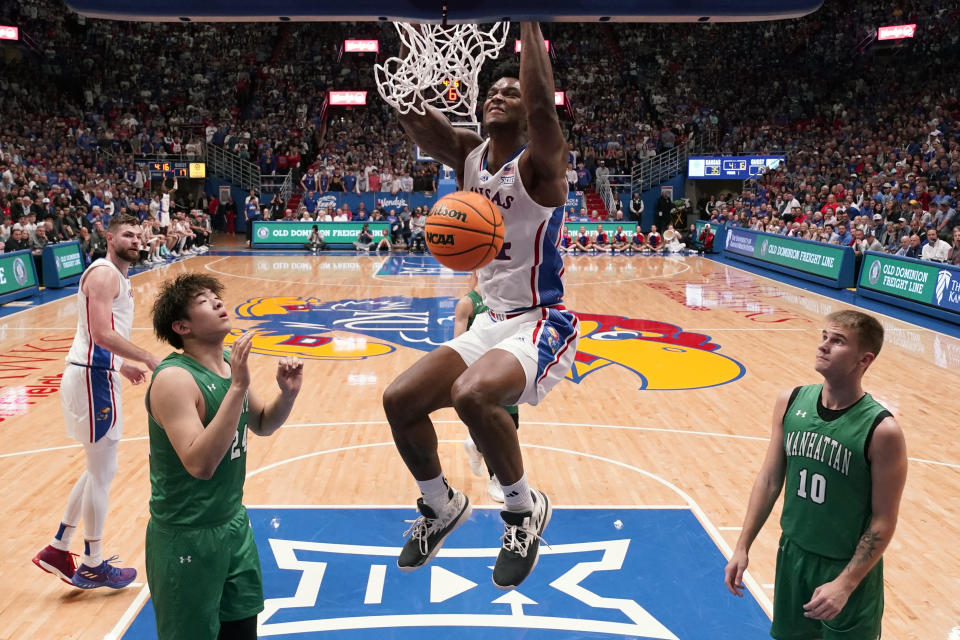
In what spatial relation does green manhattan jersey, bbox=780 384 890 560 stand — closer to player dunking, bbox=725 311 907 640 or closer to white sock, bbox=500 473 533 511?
player dunking, bbox=725 311 907 640

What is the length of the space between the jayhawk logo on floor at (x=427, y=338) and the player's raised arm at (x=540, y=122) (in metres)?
6.79

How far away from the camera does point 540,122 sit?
11.2 feet

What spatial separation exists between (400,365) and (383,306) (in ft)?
15.9

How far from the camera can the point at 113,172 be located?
2786 cm

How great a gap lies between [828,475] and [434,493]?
1636mm

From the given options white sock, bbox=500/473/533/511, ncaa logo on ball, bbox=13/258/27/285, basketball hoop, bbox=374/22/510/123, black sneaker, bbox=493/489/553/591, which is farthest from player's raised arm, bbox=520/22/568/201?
ncaa logo on ball, bbox=13/258/27/285

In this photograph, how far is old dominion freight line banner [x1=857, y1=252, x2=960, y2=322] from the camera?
14156 mm

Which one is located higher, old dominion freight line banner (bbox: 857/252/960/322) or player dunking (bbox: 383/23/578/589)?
player dunking (bbox: 383/23/578/589)

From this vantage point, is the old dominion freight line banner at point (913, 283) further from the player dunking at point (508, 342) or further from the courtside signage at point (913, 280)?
the player dunking at point (508, 342)

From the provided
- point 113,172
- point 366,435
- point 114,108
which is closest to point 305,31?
point 114,108

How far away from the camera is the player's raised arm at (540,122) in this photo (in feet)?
11.0

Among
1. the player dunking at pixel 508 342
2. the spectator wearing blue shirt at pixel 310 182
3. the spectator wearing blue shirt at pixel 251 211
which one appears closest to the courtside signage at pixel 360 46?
the spectator wearing blue shirt at pixel 310 182

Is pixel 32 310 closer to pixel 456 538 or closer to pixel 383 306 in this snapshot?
pixel 383 306

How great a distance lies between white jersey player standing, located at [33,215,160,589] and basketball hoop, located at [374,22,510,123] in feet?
7.07
